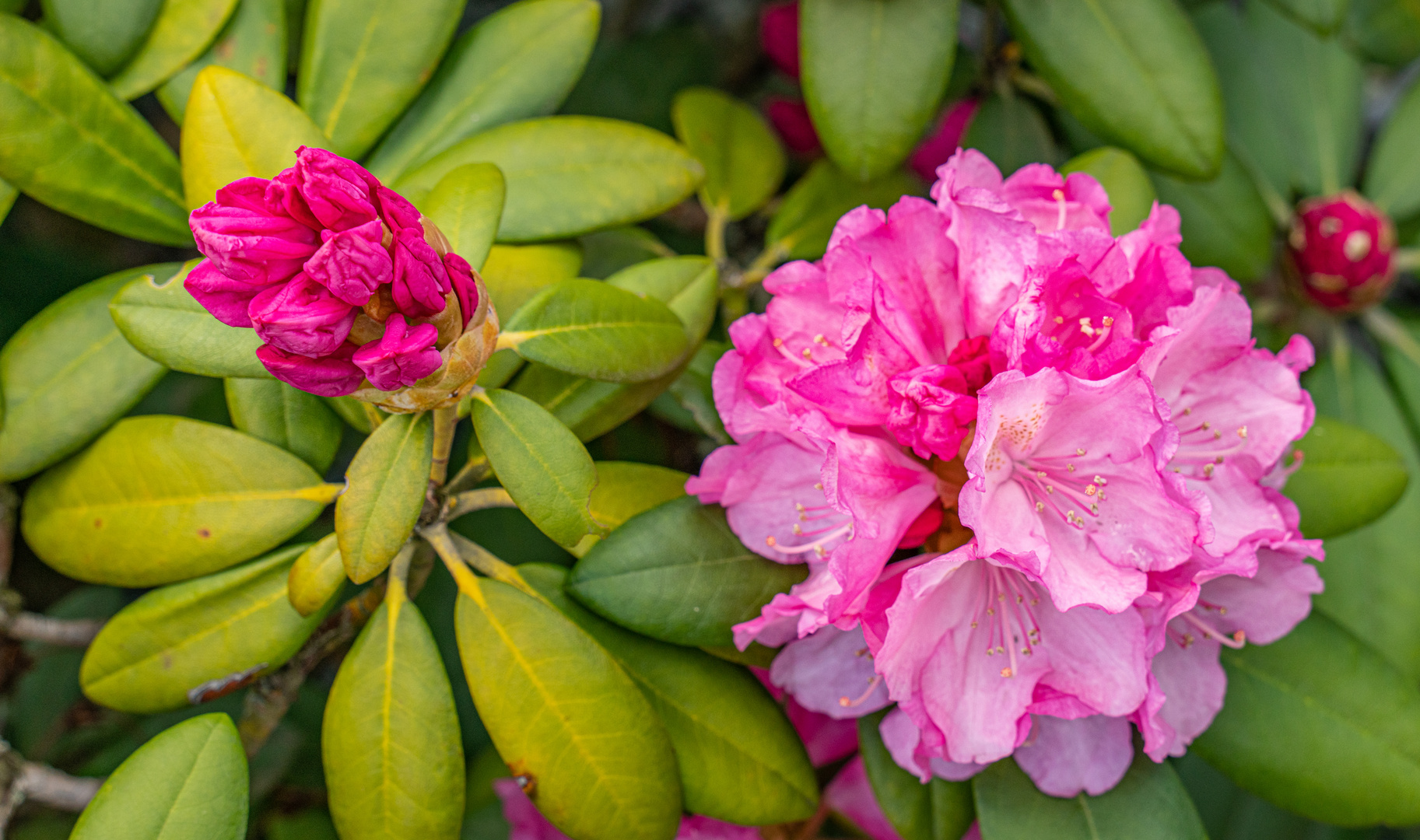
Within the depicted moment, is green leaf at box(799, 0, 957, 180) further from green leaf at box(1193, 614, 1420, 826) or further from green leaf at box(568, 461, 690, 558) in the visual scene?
green leaf at box(1193, 614, 1420, 826)

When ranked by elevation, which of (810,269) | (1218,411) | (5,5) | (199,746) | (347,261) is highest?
(5,5)

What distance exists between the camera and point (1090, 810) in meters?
1.02

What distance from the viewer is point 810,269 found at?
945mm

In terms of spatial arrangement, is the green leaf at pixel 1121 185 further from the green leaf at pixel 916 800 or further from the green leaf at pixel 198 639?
the green leaf at pixel 198 639

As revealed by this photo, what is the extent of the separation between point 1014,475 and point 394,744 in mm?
660

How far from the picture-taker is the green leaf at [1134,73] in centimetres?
118

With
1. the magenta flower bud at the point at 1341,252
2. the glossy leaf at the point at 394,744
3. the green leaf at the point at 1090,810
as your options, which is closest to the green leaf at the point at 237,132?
the glossy leaf at the point at 394,744

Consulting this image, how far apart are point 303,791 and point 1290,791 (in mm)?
1427

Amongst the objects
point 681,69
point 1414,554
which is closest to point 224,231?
point 681,69

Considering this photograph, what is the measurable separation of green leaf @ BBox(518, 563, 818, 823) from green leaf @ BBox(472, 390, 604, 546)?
0.67 feet

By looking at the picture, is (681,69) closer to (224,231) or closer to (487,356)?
(487,356)

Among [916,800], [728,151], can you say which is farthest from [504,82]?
[916,800]

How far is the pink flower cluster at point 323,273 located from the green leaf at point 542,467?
0.14 meters

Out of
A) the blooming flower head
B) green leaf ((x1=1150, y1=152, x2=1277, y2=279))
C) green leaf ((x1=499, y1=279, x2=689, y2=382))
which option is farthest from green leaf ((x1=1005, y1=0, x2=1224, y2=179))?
the blooming flower head
